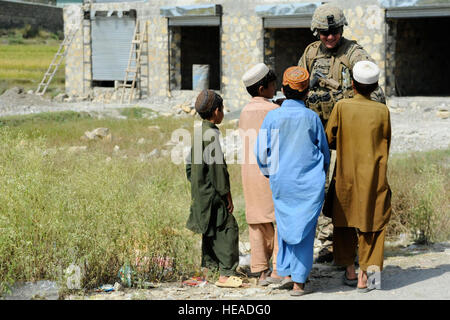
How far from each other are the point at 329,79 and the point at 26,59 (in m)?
26.7

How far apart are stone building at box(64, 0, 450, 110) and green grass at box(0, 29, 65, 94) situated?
3.47 metres

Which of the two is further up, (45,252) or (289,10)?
(289,10)

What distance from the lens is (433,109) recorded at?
13141 mm

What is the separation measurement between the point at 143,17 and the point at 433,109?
869cm

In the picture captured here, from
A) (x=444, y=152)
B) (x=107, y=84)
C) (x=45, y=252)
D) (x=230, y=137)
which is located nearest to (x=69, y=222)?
(x=45, y=252)

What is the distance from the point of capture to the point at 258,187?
470 centimetres

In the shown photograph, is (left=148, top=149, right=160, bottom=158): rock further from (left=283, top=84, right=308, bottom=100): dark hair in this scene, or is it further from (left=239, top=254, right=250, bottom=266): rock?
(left=283, top=84, right=308, bottom=100): dark hair

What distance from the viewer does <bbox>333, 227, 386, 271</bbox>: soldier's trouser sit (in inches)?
172

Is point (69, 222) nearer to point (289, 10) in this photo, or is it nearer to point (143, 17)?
point (289, 10)

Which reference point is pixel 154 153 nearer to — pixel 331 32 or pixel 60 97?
pixel 331 32

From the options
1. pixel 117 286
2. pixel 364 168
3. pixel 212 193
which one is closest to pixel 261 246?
pixel 212 193

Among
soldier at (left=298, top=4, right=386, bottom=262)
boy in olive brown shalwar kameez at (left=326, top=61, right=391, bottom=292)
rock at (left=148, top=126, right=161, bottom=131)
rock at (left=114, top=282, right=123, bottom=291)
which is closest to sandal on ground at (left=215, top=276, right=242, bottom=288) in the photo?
rock at (left=114, top=282, right=123, bottom=291)
